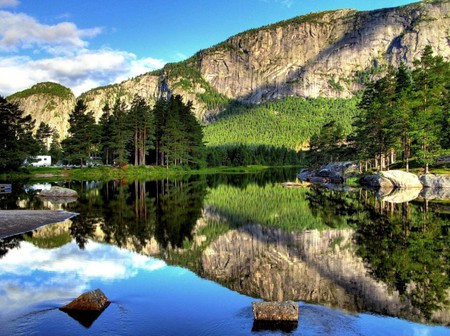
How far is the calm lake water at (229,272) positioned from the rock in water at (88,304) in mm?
357

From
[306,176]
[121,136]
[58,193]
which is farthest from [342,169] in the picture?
[58,193]

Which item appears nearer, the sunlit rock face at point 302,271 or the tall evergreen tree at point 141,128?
A: the sunlit rock face at point 302,271

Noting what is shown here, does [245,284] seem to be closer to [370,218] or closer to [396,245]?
[396,245]

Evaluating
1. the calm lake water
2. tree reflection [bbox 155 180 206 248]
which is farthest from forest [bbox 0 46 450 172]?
tree reflection [bbox 155 180 206 248]

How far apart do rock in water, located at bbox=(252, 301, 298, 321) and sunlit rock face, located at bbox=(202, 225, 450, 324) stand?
6.35 feet

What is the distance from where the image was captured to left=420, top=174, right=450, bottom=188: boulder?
52906 millimetres

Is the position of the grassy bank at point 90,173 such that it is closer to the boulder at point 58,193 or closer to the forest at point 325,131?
the forest at point 325,131

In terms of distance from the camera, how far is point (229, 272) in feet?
54.3

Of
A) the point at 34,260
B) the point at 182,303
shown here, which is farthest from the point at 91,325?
the point at 34,260

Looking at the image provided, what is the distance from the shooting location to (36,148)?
7744cm

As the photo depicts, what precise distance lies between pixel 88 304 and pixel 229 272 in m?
6.24

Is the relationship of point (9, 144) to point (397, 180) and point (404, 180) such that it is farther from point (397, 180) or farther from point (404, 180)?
point (404, 180)

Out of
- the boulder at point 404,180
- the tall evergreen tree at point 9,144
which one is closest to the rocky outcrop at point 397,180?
the boulder at point 404,180

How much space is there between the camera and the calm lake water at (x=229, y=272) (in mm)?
11281
